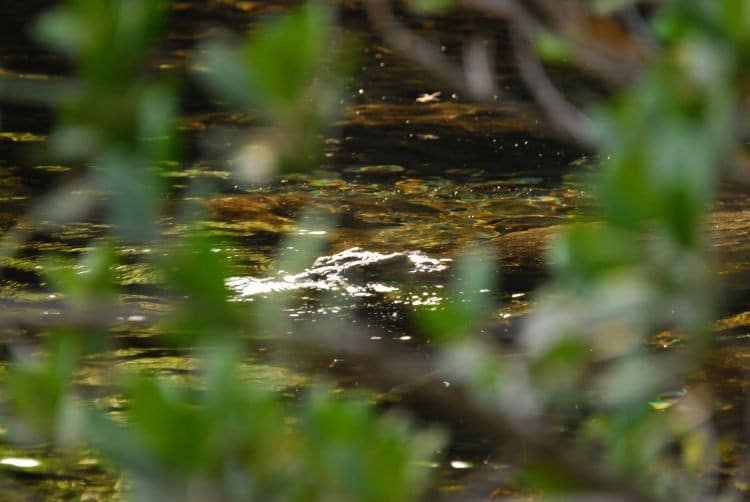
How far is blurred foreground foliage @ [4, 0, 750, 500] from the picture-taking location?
0.95 meters

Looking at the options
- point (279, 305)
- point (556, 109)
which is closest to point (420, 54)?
point (556, 109)

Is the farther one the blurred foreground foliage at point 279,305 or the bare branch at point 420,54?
the bare branch at point 420,54

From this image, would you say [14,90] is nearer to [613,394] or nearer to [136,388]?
[136,388]

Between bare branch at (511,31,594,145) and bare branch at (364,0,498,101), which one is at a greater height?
bare branch at (364,0,498,101)

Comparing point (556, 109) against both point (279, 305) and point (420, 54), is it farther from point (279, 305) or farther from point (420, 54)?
point (279, 305)

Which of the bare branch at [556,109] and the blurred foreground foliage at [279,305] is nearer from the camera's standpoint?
the blurred foreground foliage at [279,305]

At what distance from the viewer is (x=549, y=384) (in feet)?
3.59

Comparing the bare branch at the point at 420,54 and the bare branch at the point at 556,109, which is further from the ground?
the bare branch at the point at 420,54

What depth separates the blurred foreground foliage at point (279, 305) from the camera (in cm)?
95

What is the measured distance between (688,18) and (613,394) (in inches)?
12.9

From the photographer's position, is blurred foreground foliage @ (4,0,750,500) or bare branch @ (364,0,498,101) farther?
bare branch @ (364,0,498,101)

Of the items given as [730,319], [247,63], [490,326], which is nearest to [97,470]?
[490,326]

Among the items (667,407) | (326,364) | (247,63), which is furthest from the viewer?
(326,364)

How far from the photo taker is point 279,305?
106 centimetres
